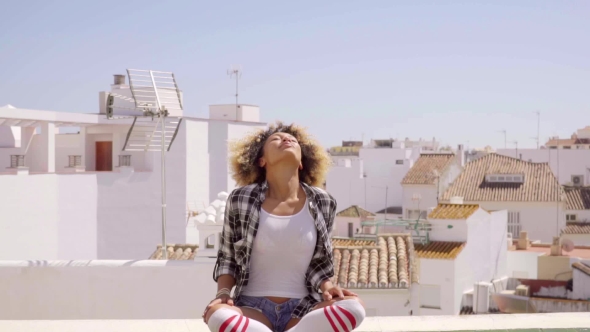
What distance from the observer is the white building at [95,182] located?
1362 cm

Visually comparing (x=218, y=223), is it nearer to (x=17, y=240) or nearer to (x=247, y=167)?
(x=247, y=167)

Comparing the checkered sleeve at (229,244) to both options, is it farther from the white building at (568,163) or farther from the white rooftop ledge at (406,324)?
the white building at (568,163)

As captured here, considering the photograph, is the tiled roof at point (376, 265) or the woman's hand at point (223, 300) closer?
the woman's hand at point (223, 300)

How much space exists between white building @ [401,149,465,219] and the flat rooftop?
2319 cm

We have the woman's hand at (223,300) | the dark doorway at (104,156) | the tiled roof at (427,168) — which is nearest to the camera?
the woman's hand at (223,300)

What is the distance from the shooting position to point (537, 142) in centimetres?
3400

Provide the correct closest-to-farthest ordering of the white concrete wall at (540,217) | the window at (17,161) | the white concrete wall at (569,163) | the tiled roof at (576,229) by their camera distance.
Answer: the window at (17,161)
the tiled roof at (576,229)
the white concrete wall at (540,217)
the white concrete wall at (569,163)

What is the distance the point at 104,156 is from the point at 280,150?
15726 mm

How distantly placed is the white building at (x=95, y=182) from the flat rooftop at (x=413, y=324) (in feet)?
33.0

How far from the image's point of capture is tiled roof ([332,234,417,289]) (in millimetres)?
9414

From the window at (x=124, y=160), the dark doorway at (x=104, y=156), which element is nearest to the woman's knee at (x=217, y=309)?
the window at (x=124, y=160)

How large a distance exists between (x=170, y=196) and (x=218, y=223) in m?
12.0

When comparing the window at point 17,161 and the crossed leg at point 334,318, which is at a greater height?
the window at point 17,161

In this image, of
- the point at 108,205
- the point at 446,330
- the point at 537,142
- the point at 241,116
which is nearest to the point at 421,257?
A: the point at 108,205
